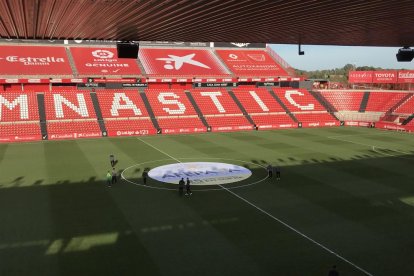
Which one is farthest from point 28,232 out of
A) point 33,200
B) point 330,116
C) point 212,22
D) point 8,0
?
point 330,116

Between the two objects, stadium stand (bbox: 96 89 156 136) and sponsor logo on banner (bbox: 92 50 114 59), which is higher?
sponsor logo on banner (bbox: 92 50 114 59)

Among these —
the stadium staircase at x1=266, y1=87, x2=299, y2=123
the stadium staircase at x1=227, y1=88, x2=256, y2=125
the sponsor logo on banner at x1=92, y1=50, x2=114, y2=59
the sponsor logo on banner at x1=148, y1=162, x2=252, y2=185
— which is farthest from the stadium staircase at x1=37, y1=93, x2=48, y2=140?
the stadium staircase at x1=266, y1=87, x2=299, y2=123

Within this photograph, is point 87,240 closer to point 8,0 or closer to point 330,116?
point 8,0

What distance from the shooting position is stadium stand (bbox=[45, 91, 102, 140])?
168ft

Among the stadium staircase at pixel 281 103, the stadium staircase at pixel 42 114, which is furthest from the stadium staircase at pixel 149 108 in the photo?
the stadium staircase at pixel 281 103

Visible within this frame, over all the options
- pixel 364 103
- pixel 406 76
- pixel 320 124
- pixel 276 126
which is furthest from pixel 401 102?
pixel 276 126

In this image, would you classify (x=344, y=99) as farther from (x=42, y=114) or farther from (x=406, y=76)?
(x=42, y=114)

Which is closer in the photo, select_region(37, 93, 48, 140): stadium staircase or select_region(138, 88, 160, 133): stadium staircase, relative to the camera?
select_region(37, 93, 48, 140): stadium staircase

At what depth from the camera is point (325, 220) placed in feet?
68.9

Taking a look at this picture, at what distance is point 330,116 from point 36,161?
49.0 meters

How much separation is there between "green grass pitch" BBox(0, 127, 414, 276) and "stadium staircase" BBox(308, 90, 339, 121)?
32.3m

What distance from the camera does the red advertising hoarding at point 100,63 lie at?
67.0 metres

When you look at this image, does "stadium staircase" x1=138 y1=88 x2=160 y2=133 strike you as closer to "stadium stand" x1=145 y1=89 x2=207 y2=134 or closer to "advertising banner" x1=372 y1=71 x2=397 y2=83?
"stadium stand" x1=145 y1=89 x2=207 y2=134

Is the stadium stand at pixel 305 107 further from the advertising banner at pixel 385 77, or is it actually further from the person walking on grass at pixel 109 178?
the person walking on grass at pixel 109 178
